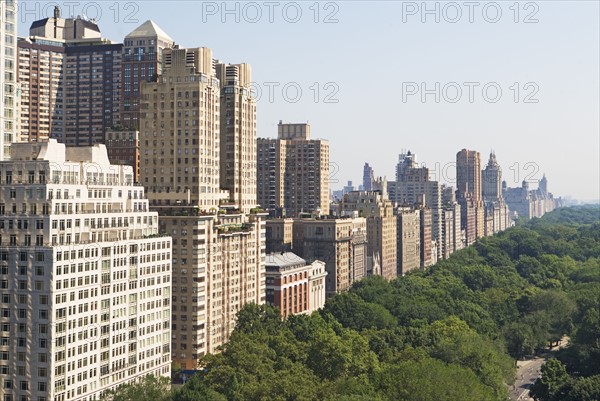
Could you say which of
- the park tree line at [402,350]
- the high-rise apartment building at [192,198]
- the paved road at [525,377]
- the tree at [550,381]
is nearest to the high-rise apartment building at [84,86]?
the high-rise apartment building at [192,198]

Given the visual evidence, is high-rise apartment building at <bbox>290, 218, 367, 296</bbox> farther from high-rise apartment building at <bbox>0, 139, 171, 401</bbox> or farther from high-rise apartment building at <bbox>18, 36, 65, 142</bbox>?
high-rise apartment building at <bbox>0, 139, 171, 401</bbox>

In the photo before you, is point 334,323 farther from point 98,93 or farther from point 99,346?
point 98,93

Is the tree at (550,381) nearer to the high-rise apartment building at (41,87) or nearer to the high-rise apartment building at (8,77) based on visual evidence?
the high-rise apartment building at (8,77)

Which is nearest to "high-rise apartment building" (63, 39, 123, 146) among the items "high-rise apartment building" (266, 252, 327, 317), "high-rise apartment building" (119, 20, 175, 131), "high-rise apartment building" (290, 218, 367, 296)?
"high-rise apartment building" (119, 20, 175, 131)

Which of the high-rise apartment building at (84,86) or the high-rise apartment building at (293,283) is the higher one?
the high-rise apartment building at (84,86)

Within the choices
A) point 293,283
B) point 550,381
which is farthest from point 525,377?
point 293,283

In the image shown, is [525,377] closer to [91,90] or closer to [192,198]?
[192,198]
